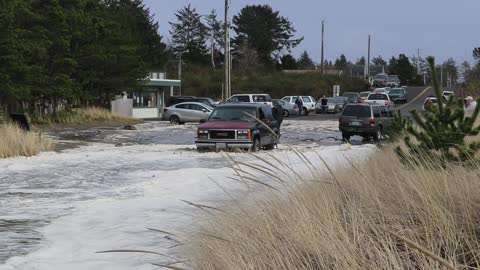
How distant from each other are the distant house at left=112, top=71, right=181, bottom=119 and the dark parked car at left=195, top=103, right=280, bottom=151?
25.1 meters

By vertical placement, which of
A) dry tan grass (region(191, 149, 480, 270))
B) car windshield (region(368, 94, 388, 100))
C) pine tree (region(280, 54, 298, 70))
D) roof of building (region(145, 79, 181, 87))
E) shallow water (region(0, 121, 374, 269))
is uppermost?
pine tree (region(280, 54, 298, 70))

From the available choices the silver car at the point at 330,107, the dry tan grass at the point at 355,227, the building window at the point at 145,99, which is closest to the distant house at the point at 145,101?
the building window at the point at 145,99

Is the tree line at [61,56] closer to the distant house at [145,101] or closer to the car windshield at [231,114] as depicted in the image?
the distant house at [145,101]

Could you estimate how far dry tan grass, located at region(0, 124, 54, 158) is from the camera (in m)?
17.1

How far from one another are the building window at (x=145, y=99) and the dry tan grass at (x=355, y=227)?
43.9 m

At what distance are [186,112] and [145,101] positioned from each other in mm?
11360

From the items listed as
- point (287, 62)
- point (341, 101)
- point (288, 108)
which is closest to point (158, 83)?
point (288, 108)

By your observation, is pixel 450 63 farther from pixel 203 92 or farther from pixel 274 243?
pixel 274 243

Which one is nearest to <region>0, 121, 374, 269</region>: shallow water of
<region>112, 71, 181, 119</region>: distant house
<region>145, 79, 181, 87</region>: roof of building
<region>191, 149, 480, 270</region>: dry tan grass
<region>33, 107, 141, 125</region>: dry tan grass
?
<region>191, 149, 480, 270</region>: dry tan grass

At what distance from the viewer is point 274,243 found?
4.48 metres

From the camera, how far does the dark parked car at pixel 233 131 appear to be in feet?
61.5

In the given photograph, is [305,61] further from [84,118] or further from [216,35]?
[84,118]

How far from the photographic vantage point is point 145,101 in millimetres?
50594

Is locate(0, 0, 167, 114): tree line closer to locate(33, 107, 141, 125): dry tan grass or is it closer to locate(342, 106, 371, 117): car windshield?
locate(33, 107, 141, 125): dry tan grass
